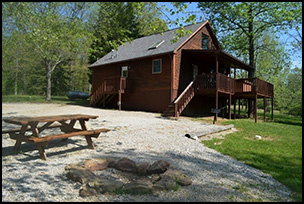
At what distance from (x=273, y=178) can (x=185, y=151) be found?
7.36 ft

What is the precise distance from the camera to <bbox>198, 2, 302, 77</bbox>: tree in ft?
65.1

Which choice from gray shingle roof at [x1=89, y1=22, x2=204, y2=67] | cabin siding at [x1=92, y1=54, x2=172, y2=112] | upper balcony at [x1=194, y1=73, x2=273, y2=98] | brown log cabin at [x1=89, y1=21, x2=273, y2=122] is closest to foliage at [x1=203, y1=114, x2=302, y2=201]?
brown log cabin at [x1=89, y1=21, x2=273, y2=122]

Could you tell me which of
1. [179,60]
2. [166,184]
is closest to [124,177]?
[166,184]

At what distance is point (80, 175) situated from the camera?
3910 mm

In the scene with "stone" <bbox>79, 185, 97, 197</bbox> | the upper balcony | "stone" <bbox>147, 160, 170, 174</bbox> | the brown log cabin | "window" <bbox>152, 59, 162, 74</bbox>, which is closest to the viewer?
"stone" <bbox>79, 185, 97, 197</bbox>

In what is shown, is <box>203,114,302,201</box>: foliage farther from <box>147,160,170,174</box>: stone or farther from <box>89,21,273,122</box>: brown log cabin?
<box>89,21,273,122</box>: brown log cabin

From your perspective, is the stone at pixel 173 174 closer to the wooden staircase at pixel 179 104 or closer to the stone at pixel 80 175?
the stone at pixel 80 175

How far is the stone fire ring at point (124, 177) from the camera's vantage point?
11.7 feet

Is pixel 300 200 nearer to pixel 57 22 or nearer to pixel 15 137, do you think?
pixel 15 137

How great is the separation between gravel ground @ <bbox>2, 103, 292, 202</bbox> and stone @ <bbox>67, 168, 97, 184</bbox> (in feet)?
0.31

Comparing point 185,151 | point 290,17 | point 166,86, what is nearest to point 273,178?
point 185,151

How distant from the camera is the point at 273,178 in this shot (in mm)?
4598

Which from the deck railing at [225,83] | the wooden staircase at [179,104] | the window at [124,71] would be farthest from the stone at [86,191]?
the window at [124,71]

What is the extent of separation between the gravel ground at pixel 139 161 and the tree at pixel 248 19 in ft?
53.2
